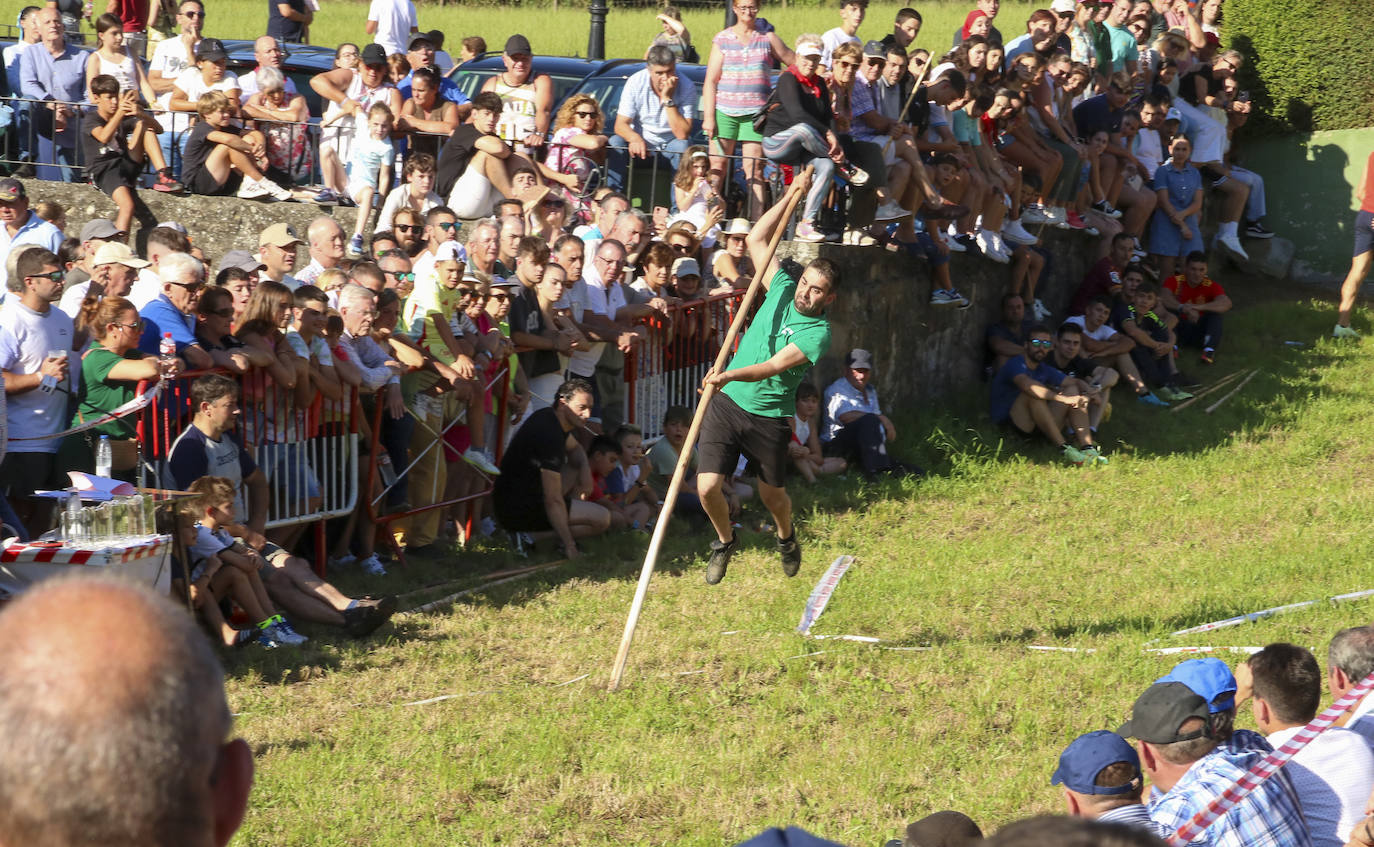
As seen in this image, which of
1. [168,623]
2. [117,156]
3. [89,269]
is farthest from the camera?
[117,156]

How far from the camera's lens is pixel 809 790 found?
666 cm

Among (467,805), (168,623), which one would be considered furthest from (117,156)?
(168,623)

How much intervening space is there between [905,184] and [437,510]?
5.32m

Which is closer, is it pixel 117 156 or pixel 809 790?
pixel 809 790

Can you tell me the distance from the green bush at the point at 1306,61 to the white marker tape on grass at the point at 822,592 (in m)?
11.5

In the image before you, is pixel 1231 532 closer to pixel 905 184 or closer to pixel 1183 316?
pixel 905 184

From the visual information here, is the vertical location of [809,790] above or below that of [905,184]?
below

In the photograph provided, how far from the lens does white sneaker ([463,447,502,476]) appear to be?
1007cm

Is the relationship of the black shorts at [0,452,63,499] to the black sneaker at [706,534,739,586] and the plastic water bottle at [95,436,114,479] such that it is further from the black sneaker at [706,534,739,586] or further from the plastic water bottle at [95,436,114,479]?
the black sneaker at [706,534,739,586]

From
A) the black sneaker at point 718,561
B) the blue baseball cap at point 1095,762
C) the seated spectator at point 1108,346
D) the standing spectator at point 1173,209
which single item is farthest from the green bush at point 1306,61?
the blue baseball cap at point 1095,762

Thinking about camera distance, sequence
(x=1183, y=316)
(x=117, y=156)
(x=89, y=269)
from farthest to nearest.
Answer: (x=1183, y=316)
(x=117, y=156)
(x=89, y=269)

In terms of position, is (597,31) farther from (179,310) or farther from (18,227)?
(179,310)

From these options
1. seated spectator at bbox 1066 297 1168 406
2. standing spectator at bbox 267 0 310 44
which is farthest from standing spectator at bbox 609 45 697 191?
standing spectator at bbox 267 0 310 44

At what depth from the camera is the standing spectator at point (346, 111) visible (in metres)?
12.9
